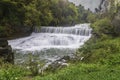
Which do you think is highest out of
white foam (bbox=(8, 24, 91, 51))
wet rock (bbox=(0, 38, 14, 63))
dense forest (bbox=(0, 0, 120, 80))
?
dense forest (bbox=(0, 0, 120, 80))

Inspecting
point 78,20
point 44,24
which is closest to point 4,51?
point 44,24

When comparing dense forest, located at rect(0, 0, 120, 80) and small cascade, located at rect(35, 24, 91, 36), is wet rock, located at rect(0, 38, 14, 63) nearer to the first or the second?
dense forest, located at rect(0, 0, 120, 80)

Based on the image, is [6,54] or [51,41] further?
[51,41]

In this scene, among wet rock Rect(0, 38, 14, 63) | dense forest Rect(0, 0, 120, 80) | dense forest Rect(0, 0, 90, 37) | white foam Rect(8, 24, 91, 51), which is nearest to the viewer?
dense forest Rect(0, 0, 120, 80)

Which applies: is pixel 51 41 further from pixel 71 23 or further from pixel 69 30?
pixel 71 23

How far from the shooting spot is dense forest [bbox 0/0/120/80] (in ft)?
22.5

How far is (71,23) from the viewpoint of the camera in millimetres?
39031

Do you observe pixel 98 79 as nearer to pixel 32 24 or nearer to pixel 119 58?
pixel 119 58

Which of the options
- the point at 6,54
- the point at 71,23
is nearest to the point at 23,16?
the point at 6,54

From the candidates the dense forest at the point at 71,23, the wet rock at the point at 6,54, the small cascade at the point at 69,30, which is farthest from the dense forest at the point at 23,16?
the wet rock at the point at 6,54

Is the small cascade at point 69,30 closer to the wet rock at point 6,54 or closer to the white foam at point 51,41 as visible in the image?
the white foam at point 51,41

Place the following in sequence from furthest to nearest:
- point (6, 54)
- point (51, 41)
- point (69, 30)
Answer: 1. point (69, 30)
2. point (51, 41)
3. point (6, 54)

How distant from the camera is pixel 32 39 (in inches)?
914

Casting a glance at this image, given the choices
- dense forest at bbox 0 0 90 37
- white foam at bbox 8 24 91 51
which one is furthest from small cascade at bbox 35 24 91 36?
dense forest at bbox 0 0 90 37
